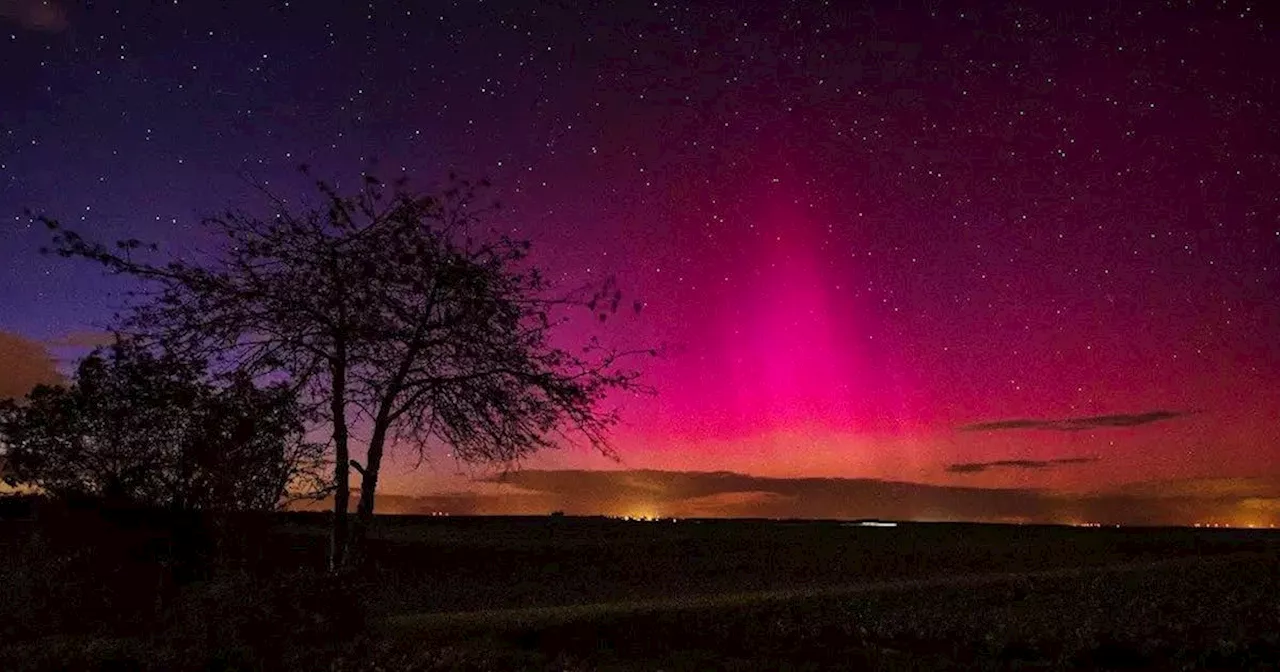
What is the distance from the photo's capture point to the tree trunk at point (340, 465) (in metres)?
18.4

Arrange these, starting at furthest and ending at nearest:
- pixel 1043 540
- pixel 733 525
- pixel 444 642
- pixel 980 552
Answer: pixel 733 525 < pixel 1043 540 < pixel 980 552 < pixel 444 642

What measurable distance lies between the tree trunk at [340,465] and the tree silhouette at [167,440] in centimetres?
Answer: 41

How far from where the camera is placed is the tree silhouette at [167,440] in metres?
17.2

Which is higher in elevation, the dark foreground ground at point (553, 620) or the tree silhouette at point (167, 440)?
the tree silhouette at point (167, 440)

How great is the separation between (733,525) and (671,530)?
5.42 meters

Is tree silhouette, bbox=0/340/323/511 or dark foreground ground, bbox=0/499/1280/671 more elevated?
tree silhouette, bbox=0/340/323/511

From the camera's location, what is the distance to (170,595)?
1848 centimetres

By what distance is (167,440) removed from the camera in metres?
19.1

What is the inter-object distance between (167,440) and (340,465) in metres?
3.28

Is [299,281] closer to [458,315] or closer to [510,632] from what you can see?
[458,315]

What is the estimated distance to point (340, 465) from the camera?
18.3 metres

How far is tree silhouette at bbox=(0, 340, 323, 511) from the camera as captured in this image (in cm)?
1725

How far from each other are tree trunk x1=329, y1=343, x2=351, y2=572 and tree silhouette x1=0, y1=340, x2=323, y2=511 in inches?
16.2

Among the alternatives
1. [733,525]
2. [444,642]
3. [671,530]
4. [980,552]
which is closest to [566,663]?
[444,642]
